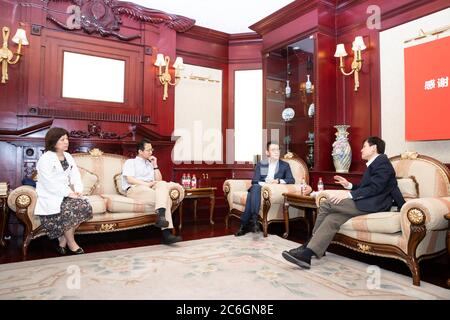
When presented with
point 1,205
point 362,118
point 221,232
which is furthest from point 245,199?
point 1,205

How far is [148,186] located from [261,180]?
58.4 inches

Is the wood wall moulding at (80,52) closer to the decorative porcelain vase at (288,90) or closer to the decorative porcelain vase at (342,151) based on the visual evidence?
the decorative porcelain vase at (288,90)

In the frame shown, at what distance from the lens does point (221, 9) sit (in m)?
4.57

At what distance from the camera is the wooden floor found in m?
2.64

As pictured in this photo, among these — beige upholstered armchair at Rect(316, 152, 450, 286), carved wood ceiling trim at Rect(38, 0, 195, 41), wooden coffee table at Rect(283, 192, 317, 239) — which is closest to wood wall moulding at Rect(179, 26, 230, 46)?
carved wood ceiling trim at Rect(38, 0, 195, 41)

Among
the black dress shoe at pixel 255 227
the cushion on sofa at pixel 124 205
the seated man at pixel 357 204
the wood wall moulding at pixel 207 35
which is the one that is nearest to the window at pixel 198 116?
the wood wall moulding at pixel 207 35

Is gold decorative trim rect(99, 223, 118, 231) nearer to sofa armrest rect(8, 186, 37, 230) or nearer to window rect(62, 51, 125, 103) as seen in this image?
sofa armrest rect(8, 186, 37, 230)

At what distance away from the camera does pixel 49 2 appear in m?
4.01

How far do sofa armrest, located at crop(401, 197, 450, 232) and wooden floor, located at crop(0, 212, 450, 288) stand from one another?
1.58ft

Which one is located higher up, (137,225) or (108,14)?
(108,14)

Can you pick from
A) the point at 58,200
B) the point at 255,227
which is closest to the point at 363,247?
the point at 255,227

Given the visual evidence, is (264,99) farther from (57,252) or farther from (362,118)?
(57,252)

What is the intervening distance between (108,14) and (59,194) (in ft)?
9.29
